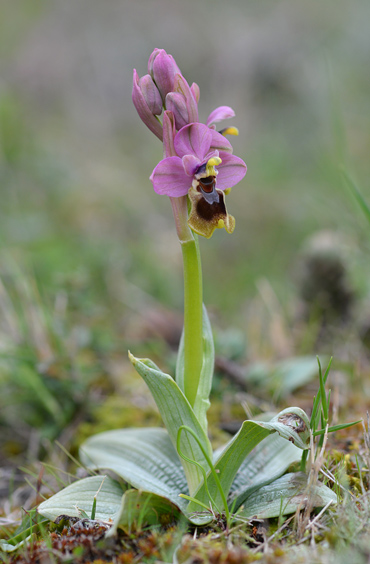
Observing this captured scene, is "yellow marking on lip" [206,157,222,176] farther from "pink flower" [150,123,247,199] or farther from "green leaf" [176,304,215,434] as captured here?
"green leaf" [176,304,215,434]

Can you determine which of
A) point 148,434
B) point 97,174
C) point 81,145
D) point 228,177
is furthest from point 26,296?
point 81,145

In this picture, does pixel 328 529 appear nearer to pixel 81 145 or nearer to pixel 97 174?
pixel 97 174

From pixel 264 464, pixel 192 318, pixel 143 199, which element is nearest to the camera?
pixel 192 318

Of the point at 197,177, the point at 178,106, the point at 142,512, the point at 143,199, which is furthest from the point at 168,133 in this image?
the point at 143,199

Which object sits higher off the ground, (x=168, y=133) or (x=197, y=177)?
(x=168, y=133)

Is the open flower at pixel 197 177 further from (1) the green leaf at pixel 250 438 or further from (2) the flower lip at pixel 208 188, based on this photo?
(1) the green leaf at pixel 250 438

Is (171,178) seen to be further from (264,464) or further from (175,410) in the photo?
Result: (264,464)
